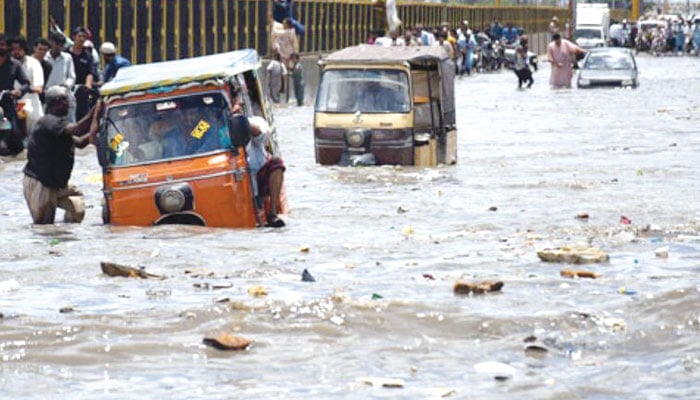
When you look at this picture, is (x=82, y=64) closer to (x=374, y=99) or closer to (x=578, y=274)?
(x=374, y=99)

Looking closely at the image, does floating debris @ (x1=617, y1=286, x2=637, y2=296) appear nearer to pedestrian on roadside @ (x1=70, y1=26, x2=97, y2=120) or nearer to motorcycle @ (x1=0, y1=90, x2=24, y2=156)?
motorcycle @ (x1=0, y1=90, x2=24, y2=156)

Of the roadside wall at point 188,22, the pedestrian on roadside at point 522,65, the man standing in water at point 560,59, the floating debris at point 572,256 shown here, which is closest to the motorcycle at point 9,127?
the roadside wall at point 188,22

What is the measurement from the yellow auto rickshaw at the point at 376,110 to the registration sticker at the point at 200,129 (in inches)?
270

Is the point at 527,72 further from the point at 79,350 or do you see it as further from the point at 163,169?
the point at 79,350

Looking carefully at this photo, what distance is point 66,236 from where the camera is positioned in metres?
14.7

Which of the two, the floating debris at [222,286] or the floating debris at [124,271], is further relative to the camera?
the floating debris at [124,271]

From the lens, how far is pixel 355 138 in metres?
21.6

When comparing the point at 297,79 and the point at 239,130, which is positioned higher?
the point at 239,130

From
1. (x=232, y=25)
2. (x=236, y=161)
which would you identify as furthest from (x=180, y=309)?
(x=232, y=25)

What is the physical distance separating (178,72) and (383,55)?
23.9ft

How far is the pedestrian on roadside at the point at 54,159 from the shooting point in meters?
14.9

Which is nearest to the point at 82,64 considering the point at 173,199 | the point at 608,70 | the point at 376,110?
the point at 376,110

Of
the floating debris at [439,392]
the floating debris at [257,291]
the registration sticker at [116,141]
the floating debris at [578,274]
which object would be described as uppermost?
the registration sticker at [116,141]

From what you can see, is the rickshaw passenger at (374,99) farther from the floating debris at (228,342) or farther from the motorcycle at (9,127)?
the floating debris at (228,342)
